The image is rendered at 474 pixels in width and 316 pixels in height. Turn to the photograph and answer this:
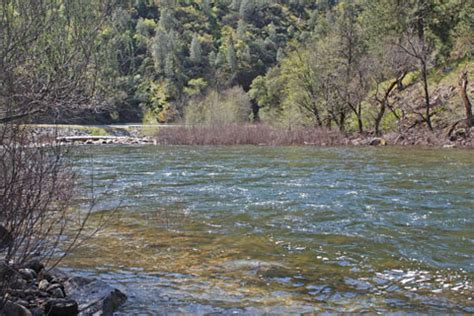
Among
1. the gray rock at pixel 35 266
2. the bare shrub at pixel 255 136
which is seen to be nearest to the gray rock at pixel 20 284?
the gray rock at pixel 35 266

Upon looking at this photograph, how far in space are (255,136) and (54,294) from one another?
30248 mm

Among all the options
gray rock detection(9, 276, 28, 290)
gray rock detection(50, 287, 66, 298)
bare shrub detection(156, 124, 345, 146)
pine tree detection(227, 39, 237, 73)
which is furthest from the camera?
pine tree detection(227, 39, 237, 73)

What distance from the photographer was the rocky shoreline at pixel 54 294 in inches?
180

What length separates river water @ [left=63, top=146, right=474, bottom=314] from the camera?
18.8ft

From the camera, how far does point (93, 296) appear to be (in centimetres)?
526

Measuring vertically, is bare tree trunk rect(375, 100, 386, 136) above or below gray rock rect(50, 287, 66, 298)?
above

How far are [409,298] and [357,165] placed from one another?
13.8m

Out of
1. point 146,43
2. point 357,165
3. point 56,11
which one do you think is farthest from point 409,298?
point 146,43

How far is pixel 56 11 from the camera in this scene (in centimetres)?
673

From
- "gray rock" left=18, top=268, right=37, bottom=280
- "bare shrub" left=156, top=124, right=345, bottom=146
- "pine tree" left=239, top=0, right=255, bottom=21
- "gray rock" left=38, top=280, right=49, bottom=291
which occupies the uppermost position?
"pine tree" left=239, top=0, right=255, bottom=21

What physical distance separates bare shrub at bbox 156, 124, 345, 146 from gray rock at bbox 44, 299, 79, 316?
29.3m

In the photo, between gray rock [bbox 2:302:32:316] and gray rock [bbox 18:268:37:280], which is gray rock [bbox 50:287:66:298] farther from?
gray rock [bbox 2:302:32:316]

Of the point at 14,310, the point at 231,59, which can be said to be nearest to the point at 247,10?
the point at 231,59

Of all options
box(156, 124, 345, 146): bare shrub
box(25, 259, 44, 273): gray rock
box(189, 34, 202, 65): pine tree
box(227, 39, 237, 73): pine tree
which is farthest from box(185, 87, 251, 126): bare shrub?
box(189, 34, 202, 65): pine tree
